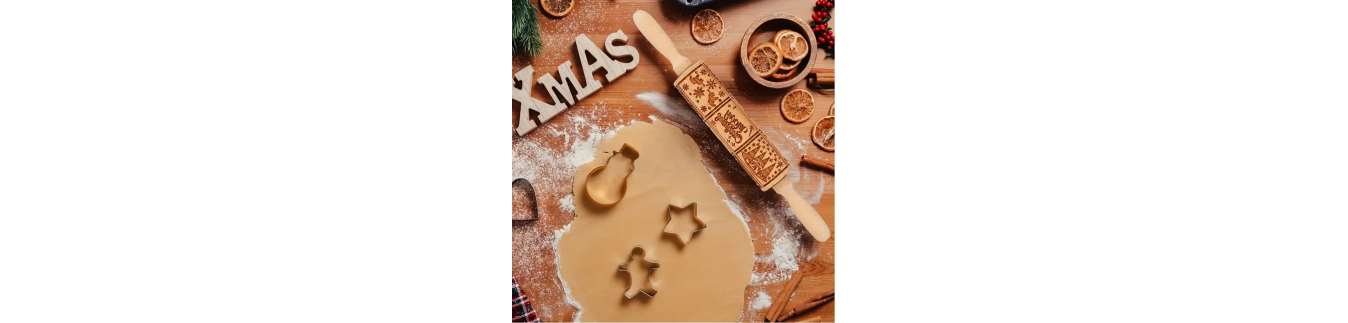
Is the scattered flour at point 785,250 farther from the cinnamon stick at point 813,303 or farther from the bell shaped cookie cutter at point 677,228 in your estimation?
the bell shaped cookie cutter at point 677,228

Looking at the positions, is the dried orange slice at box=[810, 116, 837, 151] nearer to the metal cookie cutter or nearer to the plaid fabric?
the metal cookie cutter

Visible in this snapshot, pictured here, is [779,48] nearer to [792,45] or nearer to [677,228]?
[792,45]

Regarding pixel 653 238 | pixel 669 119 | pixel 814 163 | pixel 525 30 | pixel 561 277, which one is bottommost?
pixel 561 277

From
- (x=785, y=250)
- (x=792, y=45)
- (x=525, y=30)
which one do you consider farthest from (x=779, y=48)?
(x=525, y=30)

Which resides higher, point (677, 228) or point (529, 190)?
point (529, 190)

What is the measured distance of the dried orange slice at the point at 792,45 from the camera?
7.09ft

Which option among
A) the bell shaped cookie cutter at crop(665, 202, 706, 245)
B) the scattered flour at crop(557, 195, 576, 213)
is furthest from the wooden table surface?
the bell shaped cookie cutter at crop(665, 202, 706, 245)

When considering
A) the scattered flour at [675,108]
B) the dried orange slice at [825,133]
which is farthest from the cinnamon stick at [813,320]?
the scattered flour at [675,108]

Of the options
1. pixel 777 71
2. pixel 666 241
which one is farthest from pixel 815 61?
pixel 666 241

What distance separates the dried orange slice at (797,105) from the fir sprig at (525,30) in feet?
2.57

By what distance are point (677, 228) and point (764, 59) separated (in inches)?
23.5

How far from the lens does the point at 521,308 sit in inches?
87.0
